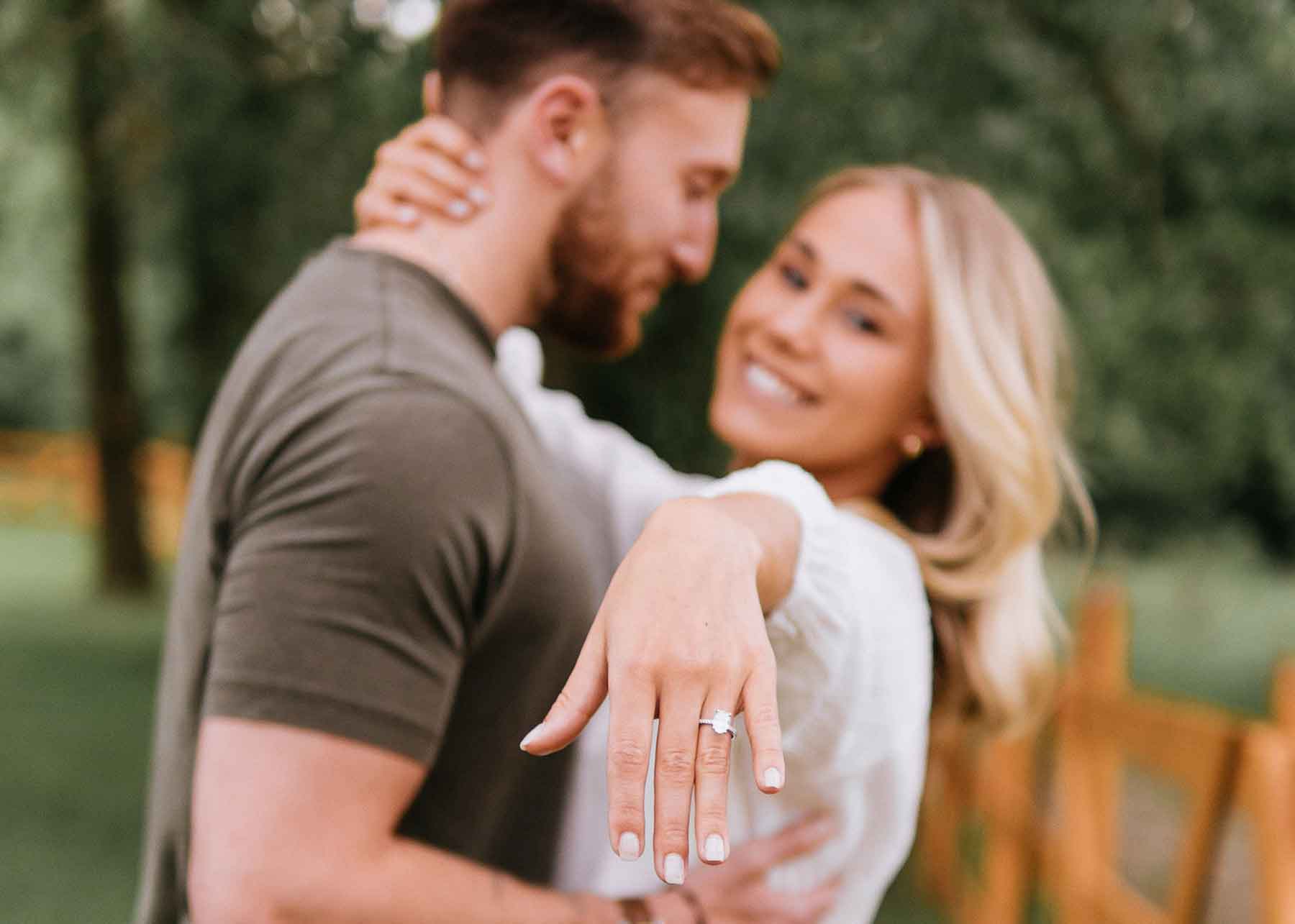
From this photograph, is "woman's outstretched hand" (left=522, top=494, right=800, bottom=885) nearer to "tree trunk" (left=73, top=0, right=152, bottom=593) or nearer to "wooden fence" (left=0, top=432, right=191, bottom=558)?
"tree trunk" (left=73, top=0, right=152, bottom=593)

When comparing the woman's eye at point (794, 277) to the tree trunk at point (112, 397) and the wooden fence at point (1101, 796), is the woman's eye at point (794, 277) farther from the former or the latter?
the tree trunk at point (112, 397)

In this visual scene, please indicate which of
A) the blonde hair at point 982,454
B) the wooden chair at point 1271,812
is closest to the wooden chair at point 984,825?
the wooden chair at point 1271,812

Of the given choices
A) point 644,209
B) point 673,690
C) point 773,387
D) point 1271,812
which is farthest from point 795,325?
point 1271,812

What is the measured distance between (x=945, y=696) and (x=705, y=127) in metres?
0.83

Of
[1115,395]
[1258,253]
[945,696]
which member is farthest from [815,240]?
[1115,395]

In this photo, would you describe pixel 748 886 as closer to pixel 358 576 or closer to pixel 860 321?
pixel 358 576

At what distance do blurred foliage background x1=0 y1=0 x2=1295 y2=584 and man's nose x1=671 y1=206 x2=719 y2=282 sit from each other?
1619 millimetres

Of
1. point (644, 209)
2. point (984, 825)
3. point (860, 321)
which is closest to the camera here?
point (860, 321)

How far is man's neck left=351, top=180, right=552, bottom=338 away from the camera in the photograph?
163cm

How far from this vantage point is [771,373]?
1.55 meters

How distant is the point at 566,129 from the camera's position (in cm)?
164

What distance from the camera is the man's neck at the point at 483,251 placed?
1.63m

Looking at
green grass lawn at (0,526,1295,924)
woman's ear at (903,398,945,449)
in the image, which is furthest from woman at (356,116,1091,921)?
green grass lawn at (0,526,1295,924)

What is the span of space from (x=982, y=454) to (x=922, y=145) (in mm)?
3348
